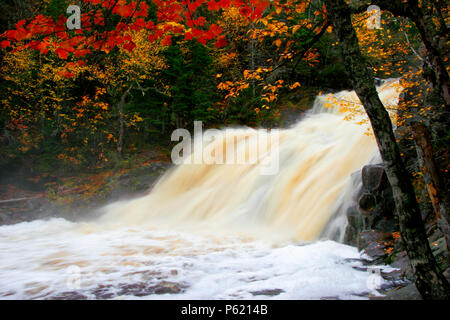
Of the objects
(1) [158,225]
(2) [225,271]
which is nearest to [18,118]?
(1) [158,225]

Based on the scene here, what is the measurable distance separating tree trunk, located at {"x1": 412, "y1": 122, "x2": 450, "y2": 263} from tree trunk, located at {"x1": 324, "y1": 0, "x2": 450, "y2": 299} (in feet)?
1.50

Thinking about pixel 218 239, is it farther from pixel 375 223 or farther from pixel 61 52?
pixel 61 52

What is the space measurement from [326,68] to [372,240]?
16.4 meters

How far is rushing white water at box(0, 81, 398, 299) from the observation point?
4.52 meters

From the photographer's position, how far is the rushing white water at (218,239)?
14.8 ft

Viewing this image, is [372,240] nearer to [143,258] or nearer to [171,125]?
[143,258]

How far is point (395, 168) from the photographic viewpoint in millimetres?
2977

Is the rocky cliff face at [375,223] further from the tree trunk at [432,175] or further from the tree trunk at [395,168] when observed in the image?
the tree trunk at [395,168]

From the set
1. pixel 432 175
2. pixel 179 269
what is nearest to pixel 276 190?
pixel 179 269

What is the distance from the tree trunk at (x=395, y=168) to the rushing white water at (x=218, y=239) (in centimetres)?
125

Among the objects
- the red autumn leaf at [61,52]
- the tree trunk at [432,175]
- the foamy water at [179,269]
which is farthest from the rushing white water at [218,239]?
the red autumn leaf at [61,52]

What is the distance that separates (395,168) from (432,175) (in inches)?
23.8

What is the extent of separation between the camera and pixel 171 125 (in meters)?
16.5

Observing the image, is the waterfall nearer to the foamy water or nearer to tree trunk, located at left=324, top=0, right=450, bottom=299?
the foamy water
